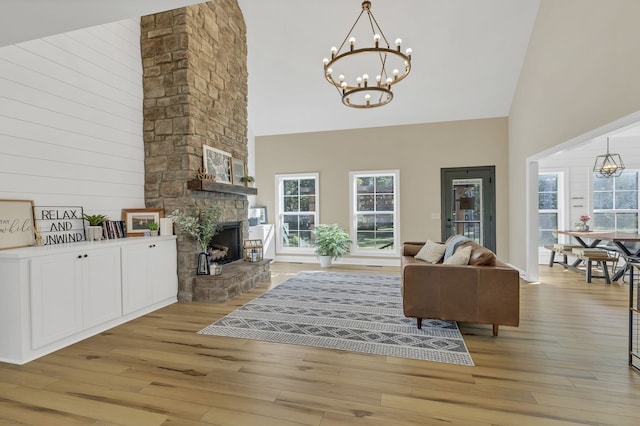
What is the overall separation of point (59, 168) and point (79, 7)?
2.04 meters

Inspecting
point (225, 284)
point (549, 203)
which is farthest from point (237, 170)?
point (549, 203)

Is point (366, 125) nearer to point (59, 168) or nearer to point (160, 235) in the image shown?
point (160, 235)

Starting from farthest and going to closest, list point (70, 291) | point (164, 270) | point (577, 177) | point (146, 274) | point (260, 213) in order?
point (260, 213) → point (577, 177) → point (164, 270) → point (146, 274) → point (70, 291)

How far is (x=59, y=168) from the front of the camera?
3350 mm

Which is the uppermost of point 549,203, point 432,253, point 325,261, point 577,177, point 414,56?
point 414,56

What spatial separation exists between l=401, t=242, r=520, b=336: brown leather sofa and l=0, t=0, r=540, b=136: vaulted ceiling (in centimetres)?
396

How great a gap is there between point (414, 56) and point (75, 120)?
16.7ft

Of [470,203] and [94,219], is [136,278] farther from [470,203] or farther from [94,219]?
[470,203]

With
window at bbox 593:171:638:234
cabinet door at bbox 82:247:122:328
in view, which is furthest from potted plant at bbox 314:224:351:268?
window at bbox 593:171:638:234

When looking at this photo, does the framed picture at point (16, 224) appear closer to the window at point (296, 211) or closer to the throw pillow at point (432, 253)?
the throw pillow at point (432, 253)

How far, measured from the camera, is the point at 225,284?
4301 millimetres

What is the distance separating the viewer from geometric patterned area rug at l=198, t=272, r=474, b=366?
2871 mm

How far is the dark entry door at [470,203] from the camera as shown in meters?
6.64

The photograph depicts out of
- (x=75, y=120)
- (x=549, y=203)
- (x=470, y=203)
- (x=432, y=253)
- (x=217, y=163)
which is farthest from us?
(x=549, y=203)
